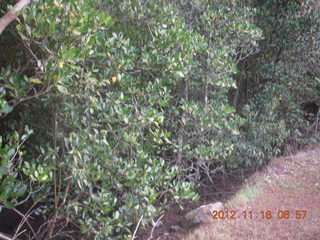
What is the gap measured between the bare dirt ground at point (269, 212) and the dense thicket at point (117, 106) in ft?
1.60

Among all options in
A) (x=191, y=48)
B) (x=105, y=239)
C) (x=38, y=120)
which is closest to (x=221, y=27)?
(x=191, y=48)

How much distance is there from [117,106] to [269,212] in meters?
2.48

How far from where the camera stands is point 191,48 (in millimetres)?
4027

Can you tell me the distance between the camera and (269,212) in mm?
4355

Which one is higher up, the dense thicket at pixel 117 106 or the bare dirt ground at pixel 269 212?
the dense thicket at pixel 117 106

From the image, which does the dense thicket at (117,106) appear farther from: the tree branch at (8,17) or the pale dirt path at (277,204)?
the pale dirt path at (277,204)

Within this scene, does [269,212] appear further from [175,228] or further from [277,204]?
[175,228]

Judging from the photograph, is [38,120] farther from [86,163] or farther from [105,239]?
[105,239]

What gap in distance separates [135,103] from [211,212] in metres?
1.85
